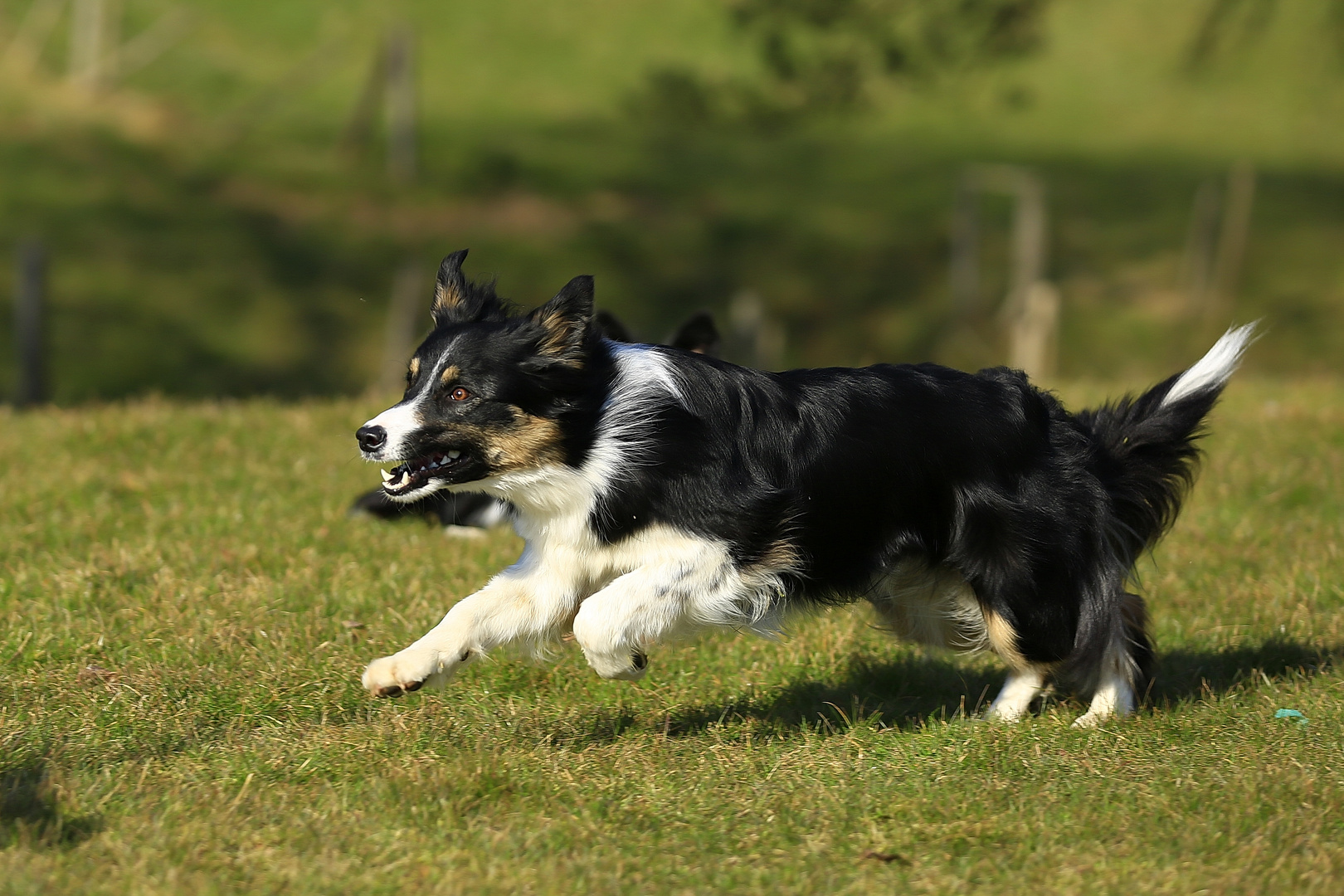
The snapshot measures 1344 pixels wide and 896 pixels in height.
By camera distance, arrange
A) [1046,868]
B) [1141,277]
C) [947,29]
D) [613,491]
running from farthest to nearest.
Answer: [1141,277] < [947,29] < [613,491] < [1046,868]

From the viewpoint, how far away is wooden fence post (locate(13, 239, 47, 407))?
13.4 metres

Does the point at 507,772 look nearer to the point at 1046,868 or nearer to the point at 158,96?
the point at 1046,868

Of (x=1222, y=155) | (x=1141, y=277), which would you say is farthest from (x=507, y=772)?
(x=1222, y=155)

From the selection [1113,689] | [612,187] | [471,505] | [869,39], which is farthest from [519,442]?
[612,187]

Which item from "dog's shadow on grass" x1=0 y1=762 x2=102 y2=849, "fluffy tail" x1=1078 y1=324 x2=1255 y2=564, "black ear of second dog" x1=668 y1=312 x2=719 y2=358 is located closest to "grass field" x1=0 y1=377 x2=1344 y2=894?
"dog's shadow on grass" x1=0 y1=762 x2=102 y2=849

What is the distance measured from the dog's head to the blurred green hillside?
1056 centimetres

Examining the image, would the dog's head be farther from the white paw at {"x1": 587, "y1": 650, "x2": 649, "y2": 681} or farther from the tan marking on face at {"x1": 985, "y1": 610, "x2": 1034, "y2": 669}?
the tan marking on face at {"x1": 985, "y1": 610, "x2": 1034, "y2": 669}

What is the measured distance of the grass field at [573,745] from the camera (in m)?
3.82

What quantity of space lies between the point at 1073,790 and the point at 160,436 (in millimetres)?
6785

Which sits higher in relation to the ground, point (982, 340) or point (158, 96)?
point (158, 96)

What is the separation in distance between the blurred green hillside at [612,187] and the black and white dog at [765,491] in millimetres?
9994

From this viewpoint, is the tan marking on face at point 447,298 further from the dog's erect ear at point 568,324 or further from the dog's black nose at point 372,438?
the dog's black nose at point 372,438

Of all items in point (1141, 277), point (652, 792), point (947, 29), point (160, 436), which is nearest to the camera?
point (652, 792)

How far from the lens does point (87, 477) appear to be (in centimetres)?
809
